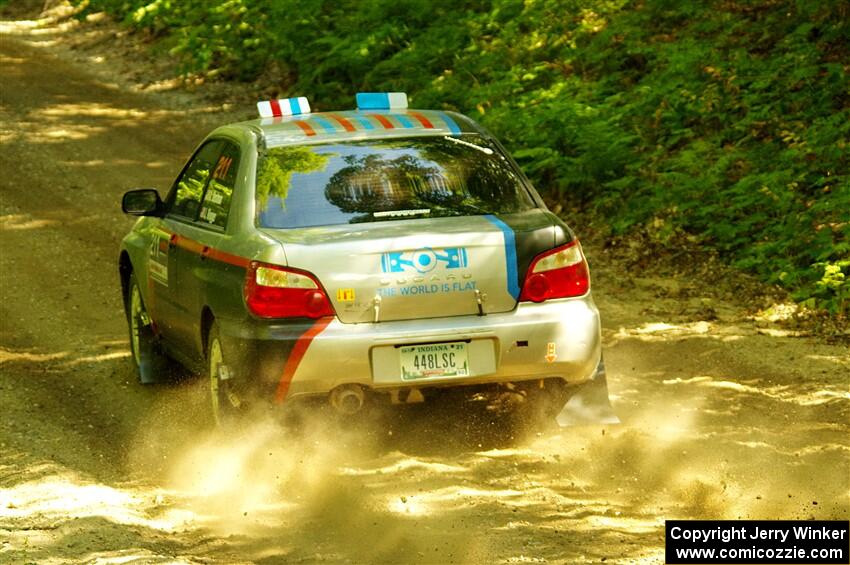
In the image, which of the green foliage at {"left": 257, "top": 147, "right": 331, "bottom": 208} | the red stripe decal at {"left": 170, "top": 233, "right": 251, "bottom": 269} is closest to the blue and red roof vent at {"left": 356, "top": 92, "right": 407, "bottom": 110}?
the green foliage at {"left": 257, "top": 147, "right": 331, "bottom": 208}

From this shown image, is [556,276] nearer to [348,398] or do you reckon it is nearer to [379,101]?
[348,398]

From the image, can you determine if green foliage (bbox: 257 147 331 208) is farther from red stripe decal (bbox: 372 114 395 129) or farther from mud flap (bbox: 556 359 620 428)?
mud flap (bbox: 556 359 620 428)

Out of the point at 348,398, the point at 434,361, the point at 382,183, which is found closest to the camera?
the point at 434,361

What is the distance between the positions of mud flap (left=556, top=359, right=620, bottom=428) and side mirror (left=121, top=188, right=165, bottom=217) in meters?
2.89

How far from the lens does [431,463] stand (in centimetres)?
664

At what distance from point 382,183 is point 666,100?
7.20m

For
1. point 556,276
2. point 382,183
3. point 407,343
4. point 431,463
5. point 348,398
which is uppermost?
point 382,183

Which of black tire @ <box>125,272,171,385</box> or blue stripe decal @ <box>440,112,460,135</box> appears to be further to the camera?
black tire @ <box>125,272,171,385</box>

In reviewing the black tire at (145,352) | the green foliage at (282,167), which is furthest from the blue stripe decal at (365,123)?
the black tire at (145,352)

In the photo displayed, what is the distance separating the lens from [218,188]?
7309 millimetres

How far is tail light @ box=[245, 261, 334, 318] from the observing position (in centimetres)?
627

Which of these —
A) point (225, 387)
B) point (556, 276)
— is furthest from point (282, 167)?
point (556, 276)

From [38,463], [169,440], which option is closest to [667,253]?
[169,440]

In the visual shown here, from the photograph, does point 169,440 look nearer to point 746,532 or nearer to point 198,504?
point 198,504
